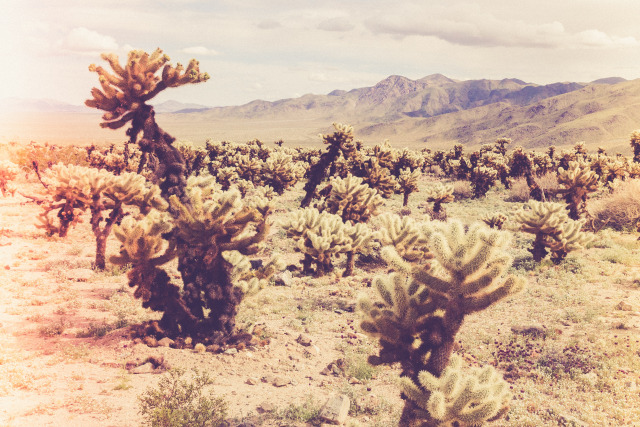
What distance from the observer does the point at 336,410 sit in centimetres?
566

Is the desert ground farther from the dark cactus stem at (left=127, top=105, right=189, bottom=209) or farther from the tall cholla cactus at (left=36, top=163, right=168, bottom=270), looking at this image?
the dark cactus stem at (left=127, top=105, right=189, bottom=209)

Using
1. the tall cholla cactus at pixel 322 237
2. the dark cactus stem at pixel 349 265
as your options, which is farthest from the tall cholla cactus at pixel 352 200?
the dark cactus stem at pixel 349 265

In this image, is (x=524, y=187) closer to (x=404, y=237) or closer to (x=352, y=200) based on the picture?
(x=352, y=200)

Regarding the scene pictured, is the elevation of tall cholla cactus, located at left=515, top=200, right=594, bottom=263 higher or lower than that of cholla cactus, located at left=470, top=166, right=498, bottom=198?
lower

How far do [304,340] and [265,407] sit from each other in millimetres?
2363

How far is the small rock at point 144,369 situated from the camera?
20.9 feet

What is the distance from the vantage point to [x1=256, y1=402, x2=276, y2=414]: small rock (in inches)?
226

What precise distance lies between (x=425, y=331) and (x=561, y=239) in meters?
10.3

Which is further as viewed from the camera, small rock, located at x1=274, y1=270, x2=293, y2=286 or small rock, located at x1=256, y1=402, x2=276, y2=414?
small rock, located at x1=274, y1=270, x2=293, y2=286

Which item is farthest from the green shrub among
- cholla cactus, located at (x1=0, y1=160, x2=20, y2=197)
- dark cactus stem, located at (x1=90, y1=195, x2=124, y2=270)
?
cholla cactus, located at (x1=0, y1=160, x2=20, y2=197)

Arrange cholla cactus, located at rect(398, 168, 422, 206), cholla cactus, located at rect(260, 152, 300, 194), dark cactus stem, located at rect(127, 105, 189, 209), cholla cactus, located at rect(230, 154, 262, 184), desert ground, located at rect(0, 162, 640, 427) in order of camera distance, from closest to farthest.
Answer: desert ground, located at rect(0, 162, 640, 427) < dark cactus stem, located at rect(127, 105, 189, 209) < cholla cactus, located at rect(398, 168, 422, 206) < cholla cactus, located at rect(260, 152, 300, 194) < cholla cactus, located at rect(230, 154, 262, 184)

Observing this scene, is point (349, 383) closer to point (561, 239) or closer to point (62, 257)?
point (561, 239)

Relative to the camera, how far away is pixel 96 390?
5.68m

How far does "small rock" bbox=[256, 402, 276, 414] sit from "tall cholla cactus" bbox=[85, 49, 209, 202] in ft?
14.6
